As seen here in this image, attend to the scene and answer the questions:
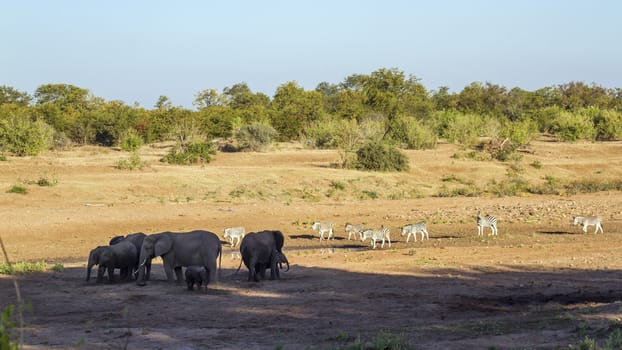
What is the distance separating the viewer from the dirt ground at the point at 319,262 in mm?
12469

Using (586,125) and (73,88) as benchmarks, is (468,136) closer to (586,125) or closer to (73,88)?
(586,125)

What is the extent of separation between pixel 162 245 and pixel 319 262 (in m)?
5.16

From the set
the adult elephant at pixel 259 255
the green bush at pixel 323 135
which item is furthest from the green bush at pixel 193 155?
the adult elephant at pixel 259 255

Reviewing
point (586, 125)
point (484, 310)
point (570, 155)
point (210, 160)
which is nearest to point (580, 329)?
point (484, 310)

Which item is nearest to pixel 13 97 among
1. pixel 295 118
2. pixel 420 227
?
pixel 295 118

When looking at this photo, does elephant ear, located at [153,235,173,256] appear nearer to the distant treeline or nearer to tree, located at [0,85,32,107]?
the distant treeline

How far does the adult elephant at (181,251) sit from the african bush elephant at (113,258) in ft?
1.82

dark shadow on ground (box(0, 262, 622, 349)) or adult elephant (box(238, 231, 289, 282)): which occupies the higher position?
adult elephant (box(238, 231, 289, 282))

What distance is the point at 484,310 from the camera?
48.7 ft

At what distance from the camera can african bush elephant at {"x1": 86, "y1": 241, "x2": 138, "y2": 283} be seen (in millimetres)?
17984

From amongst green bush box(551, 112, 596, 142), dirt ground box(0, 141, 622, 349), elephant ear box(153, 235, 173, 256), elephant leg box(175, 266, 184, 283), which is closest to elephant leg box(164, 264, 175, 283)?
elephant leg box(175, 266, 184, 283)

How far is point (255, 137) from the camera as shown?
58.9 metres

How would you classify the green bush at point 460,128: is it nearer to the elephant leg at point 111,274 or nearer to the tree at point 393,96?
the tree at point 393,96

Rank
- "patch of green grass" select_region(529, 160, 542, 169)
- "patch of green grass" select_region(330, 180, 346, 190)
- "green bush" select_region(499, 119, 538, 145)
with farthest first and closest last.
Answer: "green bush" select_region(499, 119, 538, 145)
"patch of green grass" select_region(529, 160, 542, 169)
"patch of green grass" select_region(330, 180, 346, 190)
